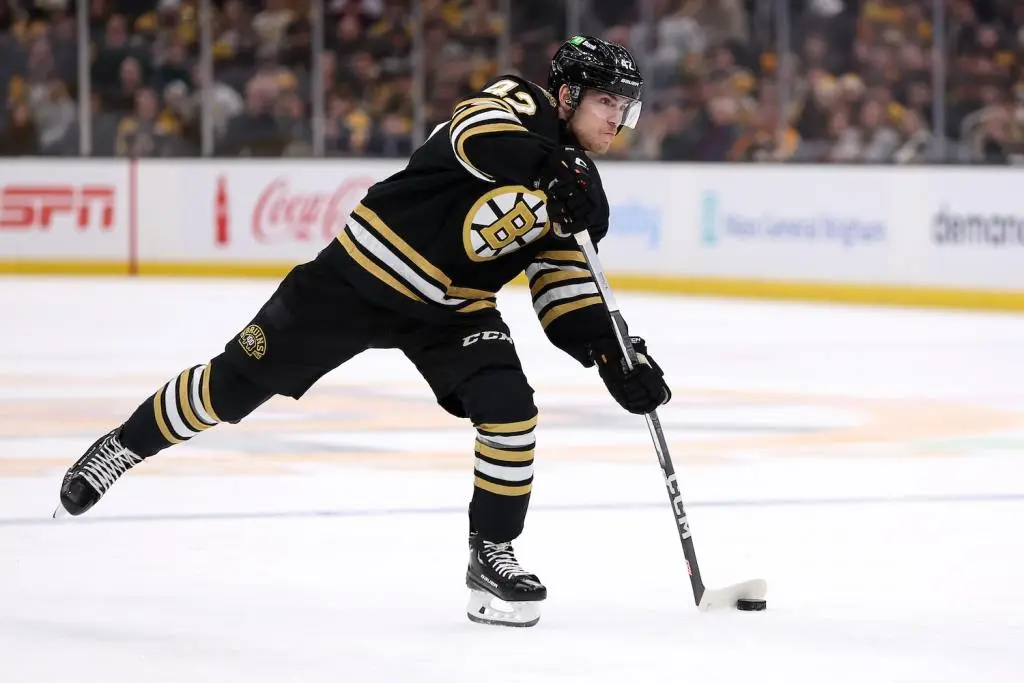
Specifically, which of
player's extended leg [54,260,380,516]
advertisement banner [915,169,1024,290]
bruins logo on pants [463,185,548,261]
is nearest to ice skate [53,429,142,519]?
player's extended leg [54,260,380,516]

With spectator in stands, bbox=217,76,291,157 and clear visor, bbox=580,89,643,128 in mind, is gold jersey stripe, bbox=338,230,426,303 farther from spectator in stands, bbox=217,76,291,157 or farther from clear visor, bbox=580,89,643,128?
spectator in stands, bbox=217,76,291,157

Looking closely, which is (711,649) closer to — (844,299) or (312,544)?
(312,544)

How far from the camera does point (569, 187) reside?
3.02m

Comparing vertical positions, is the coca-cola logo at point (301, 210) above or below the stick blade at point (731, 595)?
above

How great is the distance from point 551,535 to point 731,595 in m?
0.81

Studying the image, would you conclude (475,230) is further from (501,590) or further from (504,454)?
(501,590)

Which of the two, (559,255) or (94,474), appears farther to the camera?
Answer: (94,474)

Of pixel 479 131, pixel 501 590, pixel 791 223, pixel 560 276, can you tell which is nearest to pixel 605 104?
pixel 479 131

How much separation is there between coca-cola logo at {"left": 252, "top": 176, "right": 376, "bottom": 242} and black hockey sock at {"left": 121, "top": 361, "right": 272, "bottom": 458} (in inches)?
342

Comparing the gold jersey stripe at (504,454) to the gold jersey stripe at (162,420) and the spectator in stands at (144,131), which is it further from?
the spectator in stands at (144,131)

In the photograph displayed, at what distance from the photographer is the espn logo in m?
12.2

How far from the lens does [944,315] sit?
33.0 feet

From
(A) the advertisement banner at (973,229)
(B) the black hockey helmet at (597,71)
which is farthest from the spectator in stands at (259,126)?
(B) the black hockey helmet at (597,71)

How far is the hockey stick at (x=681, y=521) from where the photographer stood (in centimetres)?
326
